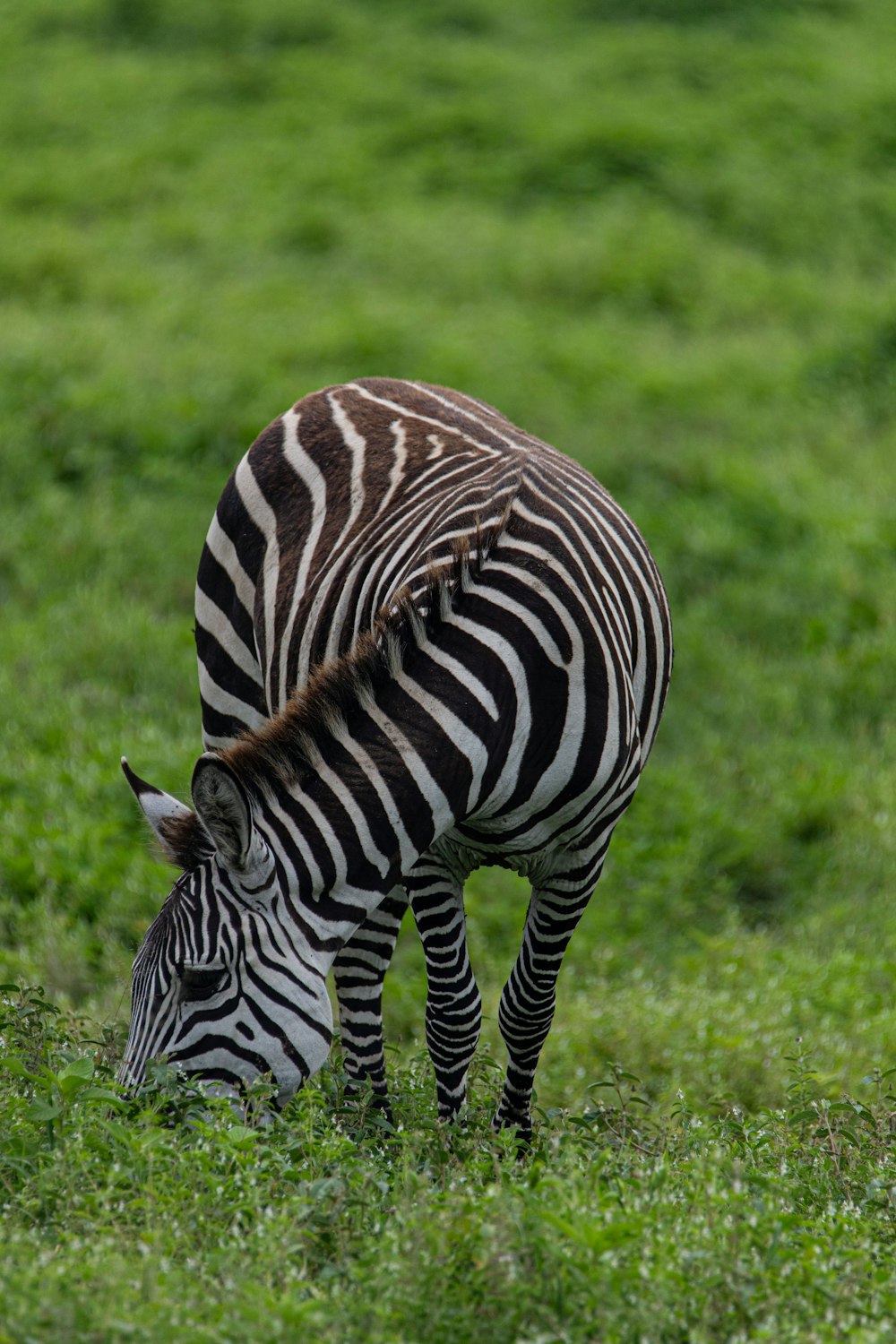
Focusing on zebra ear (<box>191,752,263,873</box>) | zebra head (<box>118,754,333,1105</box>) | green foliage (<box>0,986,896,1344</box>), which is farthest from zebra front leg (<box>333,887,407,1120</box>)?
zebra ear (<box>191,752,263,873</box>)

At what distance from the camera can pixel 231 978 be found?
3.74m

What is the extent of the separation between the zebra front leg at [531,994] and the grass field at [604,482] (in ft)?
0.44

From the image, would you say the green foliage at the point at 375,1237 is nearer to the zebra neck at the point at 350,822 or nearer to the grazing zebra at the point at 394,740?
the grazing zebra at the point at 394,740

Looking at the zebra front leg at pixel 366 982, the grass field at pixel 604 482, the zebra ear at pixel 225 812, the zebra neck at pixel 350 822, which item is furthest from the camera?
the zebra front leg at pixel 366 982

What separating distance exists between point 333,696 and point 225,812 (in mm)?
444

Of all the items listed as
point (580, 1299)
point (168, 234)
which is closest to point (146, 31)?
point (168, 234)

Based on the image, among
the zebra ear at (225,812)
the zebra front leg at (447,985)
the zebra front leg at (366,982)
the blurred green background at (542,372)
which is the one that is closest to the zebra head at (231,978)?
the zebra ear at (225,812)

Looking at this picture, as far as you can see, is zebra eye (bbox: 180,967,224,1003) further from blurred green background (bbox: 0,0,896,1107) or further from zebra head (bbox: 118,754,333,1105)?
blurred green background (bbox: 0,0,896,1107)

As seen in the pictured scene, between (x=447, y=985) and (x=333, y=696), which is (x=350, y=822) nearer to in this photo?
(x=333, y=696)

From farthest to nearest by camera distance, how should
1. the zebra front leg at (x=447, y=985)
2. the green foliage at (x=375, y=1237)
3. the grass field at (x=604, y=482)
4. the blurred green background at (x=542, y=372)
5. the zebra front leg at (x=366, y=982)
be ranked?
the blurred green background at (x=542, y=372), the zebra front leg at (x=366, y=982), the zebra front leg at (x=447, y=985), the grass field at (x=604, y=482), the green foliage at (x=375, y=1237)

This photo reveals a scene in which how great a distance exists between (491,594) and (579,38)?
1659cm

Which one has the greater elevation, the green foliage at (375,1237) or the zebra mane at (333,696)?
the zebra mane at (333,696)

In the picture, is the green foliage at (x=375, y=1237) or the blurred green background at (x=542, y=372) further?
the blurred green background at (x=542, y=372)

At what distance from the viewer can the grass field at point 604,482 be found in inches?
124
